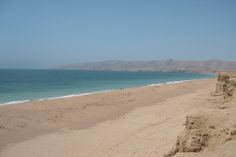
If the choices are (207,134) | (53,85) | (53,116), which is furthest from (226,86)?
(53,85)

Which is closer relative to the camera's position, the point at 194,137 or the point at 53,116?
the point at 194,137

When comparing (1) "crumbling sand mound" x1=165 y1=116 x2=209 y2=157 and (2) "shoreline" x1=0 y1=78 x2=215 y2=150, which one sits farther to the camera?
(2) "shoreline" x1=0 y1=78 x2=215 y2=150

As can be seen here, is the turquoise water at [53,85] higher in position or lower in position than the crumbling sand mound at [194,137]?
lower

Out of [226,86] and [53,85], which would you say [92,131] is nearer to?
[226,86]

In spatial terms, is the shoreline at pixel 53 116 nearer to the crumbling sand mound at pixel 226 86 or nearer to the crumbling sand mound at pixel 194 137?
the crumbling sand mound at pixel 226 86

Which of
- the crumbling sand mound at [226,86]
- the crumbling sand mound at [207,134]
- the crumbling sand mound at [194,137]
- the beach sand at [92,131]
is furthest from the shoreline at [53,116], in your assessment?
the crumbling sand mound at [207,134]

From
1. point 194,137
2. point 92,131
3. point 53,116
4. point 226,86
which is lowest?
point 92,131

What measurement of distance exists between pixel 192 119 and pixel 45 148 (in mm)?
5788

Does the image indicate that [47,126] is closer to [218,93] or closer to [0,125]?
[0,125]

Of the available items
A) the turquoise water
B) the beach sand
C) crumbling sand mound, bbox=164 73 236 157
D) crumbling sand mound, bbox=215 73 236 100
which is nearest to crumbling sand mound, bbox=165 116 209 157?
crumbling sand mound, bbox=164 73 236 157

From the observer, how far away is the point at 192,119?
21.1ft

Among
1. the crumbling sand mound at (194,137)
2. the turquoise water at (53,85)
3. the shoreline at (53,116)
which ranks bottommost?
the turquoise water at (53,85)

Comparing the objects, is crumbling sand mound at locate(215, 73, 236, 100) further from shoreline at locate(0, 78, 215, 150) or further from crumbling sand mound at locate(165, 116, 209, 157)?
crumbling sand mound at locate(165, 116, 209, 157)

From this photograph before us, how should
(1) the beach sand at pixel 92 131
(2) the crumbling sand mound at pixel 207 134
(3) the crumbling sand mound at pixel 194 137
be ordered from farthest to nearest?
1. (1) the beach sand at pixel 92 131
2. (3) the crumbling sand mound at pixel 194 137
3. (2) the crumbling sand mound at pixel 207 134
